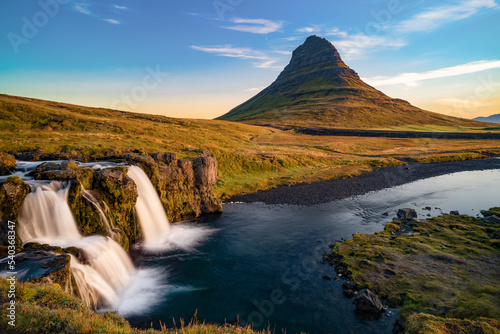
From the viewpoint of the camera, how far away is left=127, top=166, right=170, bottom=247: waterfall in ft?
89.7

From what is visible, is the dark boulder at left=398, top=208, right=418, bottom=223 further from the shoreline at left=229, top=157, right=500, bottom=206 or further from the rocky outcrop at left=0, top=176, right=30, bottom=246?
the rocky outcrop at left=0, top=176, right=30, bottom=246

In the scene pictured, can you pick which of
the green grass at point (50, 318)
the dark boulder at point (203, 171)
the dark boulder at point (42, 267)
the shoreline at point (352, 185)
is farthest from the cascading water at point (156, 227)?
the green grass at point (50, 318)

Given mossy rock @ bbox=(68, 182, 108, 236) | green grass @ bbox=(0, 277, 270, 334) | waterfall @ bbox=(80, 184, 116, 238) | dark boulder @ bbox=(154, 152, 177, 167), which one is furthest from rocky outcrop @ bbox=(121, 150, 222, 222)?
green grass @ bbox=(0, 277, 270, 334)

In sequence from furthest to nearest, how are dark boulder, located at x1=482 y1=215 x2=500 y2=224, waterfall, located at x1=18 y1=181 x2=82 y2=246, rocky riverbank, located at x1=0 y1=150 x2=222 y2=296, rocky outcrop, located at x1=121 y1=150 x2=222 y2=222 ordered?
1. rocky outcrop, located at x1=121 y1=150 x2=222 y2=222
2. dark boulder, located at x1=482 y1=215 x2=500 y2=224
3. waterfall, located at x1=18 y1=181 x2=82 y2=246
4. rocky riverbank, located at x1=0 y1=150 x2=222 y2=296

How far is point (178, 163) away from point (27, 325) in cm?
2796

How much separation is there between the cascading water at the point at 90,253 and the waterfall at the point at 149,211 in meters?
6.65

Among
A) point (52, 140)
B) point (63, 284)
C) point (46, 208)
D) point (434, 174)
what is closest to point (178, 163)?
point (46, 208)

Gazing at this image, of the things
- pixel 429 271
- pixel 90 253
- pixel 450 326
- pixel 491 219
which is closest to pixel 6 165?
pixel 90 253

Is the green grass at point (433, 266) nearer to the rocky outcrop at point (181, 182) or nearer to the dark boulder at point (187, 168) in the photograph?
the rocky outcrop at point (181, 182)

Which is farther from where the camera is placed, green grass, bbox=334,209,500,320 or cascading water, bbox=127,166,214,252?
cascading water, bbox=127,166,214,252

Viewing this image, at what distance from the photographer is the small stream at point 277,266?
1541 centimetres

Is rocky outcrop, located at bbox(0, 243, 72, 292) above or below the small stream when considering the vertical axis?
above

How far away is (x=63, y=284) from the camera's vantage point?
13.0 m

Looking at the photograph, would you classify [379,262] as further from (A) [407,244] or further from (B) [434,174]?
(B) [434,174]
